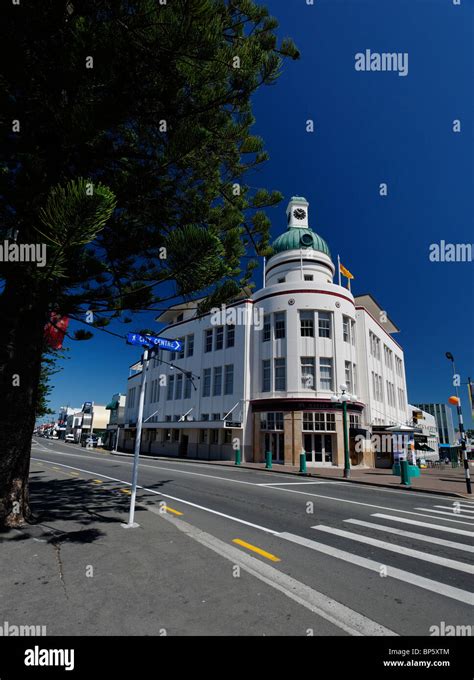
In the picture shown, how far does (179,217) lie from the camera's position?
7953mm

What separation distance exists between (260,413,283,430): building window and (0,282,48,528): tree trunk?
22537mm

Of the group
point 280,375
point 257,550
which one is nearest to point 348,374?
point 280,375

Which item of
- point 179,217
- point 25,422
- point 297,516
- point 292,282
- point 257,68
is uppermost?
point 292,282

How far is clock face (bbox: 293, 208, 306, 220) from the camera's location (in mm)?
37500

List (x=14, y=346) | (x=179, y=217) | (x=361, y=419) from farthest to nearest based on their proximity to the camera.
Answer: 1. (x=361, y=419)
2. (x=179, y=217)
3. (x=14, y=346)

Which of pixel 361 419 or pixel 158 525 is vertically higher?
pixel 361 419

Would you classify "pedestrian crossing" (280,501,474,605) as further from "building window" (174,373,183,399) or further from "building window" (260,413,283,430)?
"building window" (174,373,183,399)

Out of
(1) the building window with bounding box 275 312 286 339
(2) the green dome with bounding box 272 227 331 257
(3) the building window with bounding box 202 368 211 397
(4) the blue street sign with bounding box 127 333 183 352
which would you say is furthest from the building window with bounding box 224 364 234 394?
(4) the blue street sign with bounding box 127 333 183 352

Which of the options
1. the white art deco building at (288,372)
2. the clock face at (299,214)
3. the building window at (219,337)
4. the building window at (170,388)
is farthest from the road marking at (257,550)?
the clock face at (299,214)

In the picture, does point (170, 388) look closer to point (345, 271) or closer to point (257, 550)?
point (345, 271)
